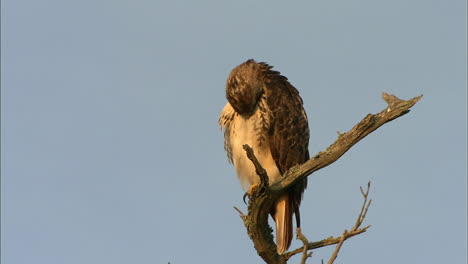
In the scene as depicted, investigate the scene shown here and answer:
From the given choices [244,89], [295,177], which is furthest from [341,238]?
[244,89]

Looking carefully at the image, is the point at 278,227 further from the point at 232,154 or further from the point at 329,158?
the point at 329,158

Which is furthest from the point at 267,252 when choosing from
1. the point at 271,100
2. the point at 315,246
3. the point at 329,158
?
the point at 271,100

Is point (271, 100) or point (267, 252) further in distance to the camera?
point (271, 100)

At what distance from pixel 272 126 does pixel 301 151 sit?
0.47 meters

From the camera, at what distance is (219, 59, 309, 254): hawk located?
26.1 ft

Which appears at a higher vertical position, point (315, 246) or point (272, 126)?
point (272, 126)

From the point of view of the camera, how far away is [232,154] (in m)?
8.38

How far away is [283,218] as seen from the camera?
26.0 ft

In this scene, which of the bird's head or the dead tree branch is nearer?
the dead tree branch

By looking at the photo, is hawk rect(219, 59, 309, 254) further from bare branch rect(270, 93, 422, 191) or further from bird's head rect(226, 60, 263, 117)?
bare branch rect(270, 93, 422, 191)

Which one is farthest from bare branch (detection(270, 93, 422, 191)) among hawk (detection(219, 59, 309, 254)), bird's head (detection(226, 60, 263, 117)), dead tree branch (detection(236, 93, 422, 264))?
bird's head (detection(226, 60, 263, 117))

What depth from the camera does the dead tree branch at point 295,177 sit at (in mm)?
6023

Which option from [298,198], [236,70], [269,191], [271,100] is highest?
[236,70]

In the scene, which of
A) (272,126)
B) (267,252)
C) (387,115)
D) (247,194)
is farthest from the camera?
(272,126)
